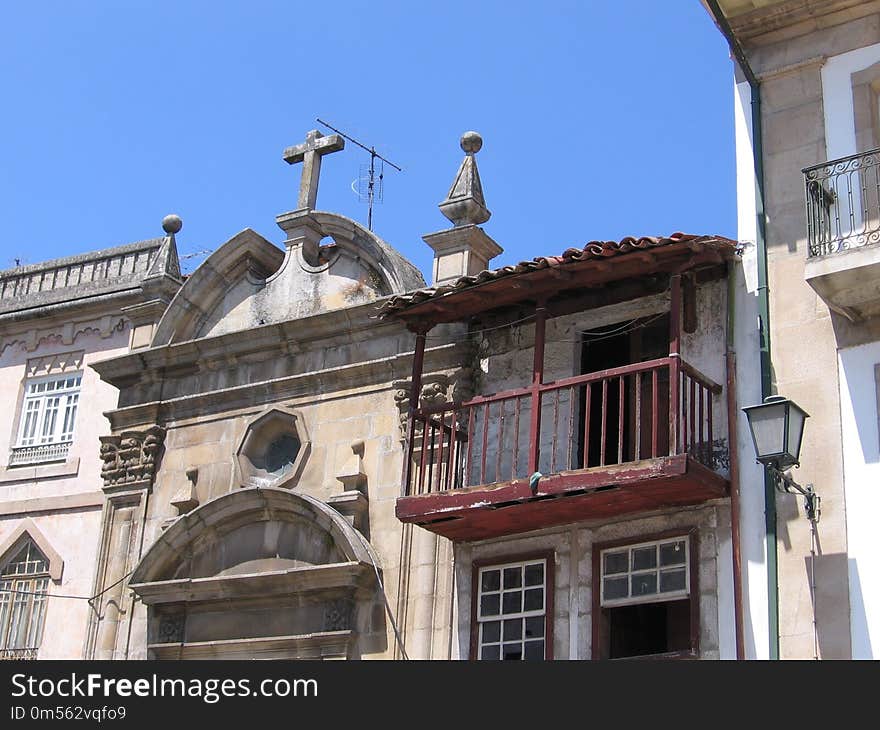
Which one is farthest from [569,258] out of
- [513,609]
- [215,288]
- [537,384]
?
[215,288]

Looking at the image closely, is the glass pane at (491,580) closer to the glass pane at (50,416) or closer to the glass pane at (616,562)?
the glass pane at (616,562)

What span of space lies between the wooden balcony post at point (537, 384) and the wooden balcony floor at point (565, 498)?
287mm

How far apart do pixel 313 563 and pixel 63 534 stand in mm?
5190

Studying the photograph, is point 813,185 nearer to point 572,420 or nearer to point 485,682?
point 572,420

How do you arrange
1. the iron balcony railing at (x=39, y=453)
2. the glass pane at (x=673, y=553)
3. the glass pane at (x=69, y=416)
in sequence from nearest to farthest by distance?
the glass pane at (x=673, y=553) → the iron balcony railing at (x=39, y=453) → the glass pane at (x=69, y=416)

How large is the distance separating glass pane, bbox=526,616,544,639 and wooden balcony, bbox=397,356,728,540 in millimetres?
846

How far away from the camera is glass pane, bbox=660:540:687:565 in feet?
42.8

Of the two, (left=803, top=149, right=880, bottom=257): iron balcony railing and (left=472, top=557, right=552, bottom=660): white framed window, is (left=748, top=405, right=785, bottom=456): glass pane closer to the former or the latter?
(left=803, top=149, right=880, bottom=257): iron balcony railing

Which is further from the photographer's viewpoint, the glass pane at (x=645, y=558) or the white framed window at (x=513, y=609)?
the white framed window at (x=513, y=609)

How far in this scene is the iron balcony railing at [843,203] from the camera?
12.7 metres

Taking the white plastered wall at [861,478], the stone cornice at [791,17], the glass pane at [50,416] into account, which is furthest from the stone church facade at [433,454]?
the glass pane at [50,416]

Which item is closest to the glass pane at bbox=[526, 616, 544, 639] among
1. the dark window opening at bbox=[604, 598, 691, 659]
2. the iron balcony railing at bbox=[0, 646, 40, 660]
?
the dark window opening at bbox=[604, 598, 691, 659]

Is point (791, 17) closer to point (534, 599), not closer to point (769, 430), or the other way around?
point (769, 430)

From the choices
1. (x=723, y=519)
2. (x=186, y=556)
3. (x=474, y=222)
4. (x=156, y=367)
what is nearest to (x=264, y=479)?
(x=186, y=556)
